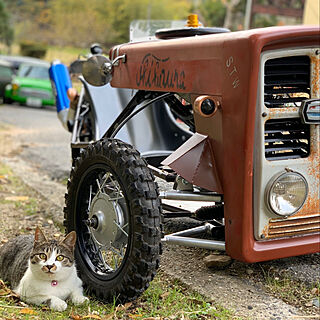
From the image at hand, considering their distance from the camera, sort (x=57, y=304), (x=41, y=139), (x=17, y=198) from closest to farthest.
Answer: (x=57, y=304) < (x=17, y=198) < (x=41, y=139)

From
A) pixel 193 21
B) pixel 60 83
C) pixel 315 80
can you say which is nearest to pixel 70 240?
pixel 315 80

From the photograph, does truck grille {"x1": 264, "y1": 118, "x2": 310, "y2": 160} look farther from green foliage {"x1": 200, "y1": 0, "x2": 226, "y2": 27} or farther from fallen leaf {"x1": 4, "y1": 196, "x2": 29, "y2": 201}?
green foliage {"x1": 200, "y1": 0, "x2": 226, "y2": 27}

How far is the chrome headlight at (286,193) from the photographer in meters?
3.34

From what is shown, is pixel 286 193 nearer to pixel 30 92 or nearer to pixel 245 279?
pixel 245 279

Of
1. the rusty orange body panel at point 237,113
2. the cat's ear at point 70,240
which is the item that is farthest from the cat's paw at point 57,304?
the rusty orange body panel at point 237,113

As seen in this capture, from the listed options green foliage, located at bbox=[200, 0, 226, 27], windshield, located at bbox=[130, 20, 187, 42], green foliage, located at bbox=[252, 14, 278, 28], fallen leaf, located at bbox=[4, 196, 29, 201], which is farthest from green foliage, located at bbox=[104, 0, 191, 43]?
windshield, located at bbox=[130, 20, 187, 42]

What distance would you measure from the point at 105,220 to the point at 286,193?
43.5 inches

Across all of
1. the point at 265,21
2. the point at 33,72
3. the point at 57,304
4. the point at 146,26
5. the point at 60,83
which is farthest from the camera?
the point at 265,21

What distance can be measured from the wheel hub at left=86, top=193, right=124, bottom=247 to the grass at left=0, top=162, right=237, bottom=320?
37cm

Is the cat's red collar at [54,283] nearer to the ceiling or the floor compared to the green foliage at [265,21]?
nearer to the floor

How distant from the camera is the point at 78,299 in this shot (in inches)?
143

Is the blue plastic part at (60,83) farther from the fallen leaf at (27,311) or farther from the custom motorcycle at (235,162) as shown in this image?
the fallen leaf at (27,311)

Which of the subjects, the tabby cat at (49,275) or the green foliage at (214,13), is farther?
the green foliage at (214,13)

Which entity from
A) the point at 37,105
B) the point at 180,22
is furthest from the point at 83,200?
the point at 37,105
